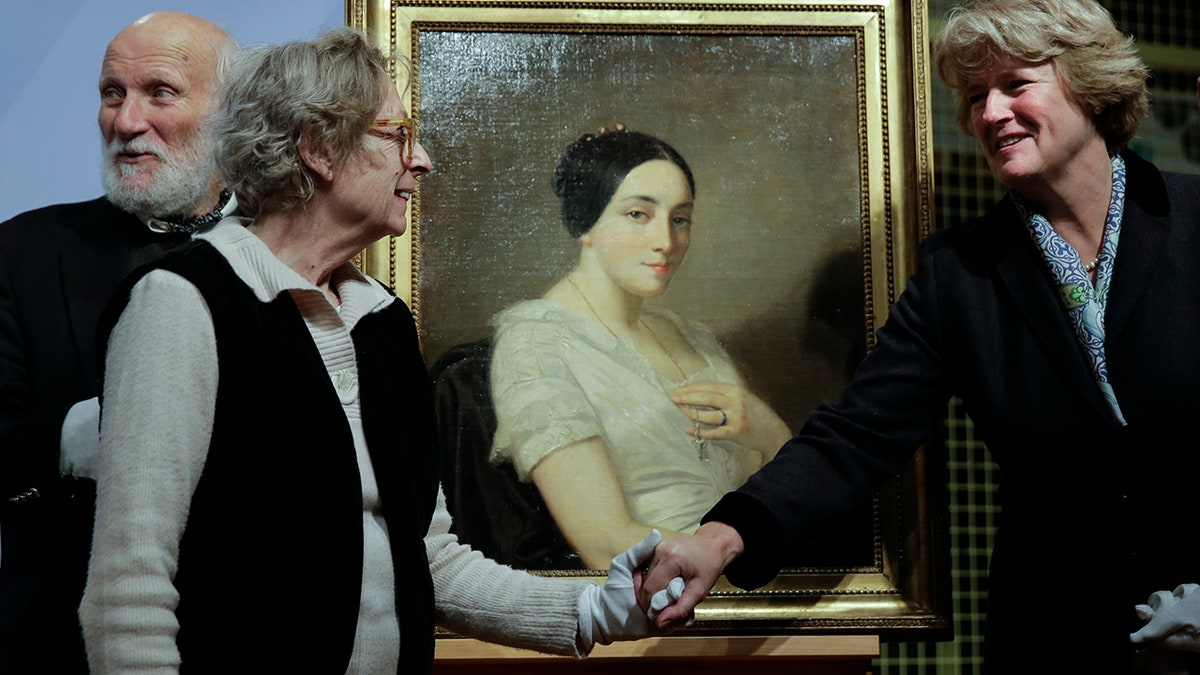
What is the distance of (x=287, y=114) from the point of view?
1.62 m

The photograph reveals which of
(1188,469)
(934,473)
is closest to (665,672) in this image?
(934,473)

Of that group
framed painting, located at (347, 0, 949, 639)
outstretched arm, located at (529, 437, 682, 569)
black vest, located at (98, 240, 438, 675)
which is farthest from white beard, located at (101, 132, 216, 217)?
outstretched arm, located at (529, 437, 682, 569)

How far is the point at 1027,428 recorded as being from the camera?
192 cm

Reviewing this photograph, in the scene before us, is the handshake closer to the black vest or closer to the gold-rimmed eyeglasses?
the black vest

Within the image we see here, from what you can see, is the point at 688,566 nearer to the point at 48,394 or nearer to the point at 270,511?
the point at 270,511

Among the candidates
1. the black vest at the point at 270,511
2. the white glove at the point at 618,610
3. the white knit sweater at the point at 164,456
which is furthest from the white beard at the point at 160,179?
the white glove at the point at 618,610

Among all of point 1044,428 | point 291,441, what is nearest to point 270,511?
point 291,441

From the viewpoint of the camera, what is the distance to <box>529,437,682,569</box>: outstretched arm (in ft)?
7.39

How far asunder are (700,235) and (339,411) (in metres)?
0.99

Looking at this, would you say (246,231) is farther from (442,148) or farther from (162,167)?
(442,148)

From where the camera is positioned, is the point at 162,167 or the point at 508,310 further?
the point at 508,310

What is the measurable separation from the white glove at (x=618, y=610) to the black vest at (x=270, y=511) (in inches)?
11.3

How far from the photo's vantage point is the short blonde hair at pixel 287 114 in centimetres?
162

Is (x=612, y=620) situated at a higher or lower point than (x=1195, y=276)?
lower
